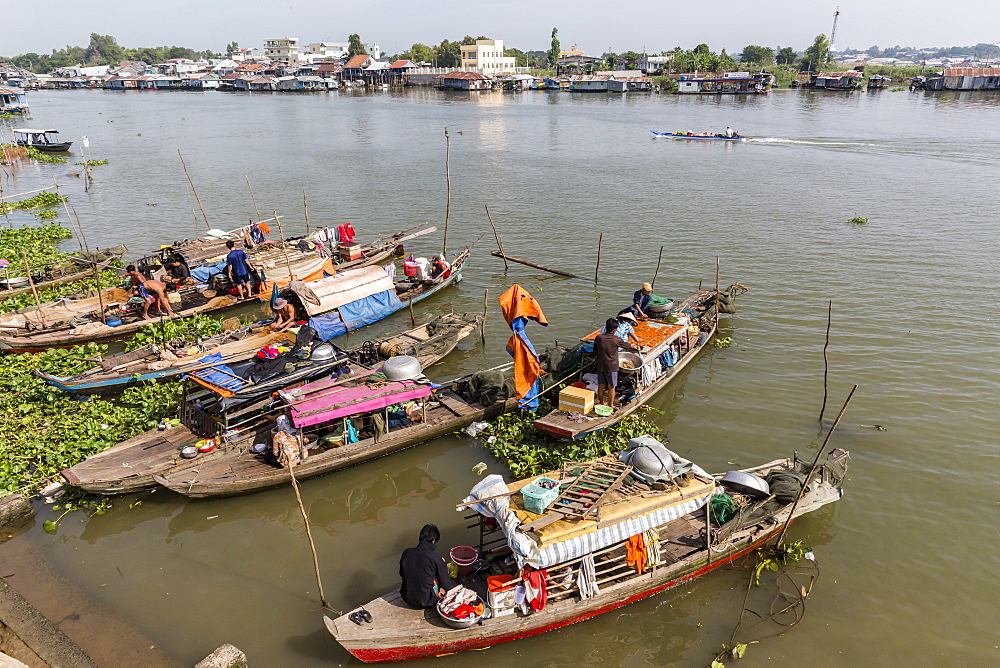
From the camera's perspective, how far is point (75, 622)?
7633 mm

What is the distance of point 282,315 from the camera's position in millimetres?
13820

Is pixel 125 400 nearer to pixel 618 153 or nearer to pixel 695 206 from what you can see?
pixel 695 206

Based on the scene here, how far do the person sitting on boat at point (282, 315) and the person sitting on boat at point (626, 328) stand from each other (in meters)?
7.20

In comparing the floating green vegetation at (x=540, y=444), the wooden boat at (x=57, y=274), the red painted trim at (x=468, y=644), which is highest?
the wooden boat at (x=57, y=274)

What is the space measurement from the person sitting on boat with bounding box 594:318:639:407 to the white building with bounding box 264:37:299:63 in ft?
567

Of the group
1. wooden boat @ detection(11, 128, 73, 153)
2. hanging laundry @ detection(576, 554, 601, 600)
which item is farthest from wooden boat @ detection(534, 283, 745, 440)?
wooden boat @ detection(11, 128, 73, 153)

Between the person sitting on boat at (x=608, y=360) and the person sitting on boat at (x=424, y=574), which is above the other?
the person sitting on boat at (x=608, y=360)

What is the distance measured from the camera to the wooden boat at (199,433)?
9.26m

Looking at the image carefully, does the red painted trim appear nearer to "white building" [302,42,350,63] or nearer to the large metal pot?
the large metal pot

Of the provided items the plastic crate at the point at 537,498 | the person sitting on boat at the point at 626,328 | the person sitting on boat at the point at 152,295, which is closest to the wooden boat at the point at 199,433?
the plastic crate at the point at 537,498

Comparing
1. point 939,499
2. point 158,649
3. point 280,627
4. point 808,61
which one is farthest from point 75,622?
point 808,61

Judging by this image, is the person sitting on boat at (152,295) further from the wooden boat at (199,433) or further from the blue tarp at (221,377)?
the blue tarp at (221,377)

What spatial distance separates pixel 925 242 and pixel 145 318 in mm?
27007

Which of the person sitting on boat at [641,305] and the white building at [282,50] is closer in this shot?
the person sitting on boat at [641,305]
